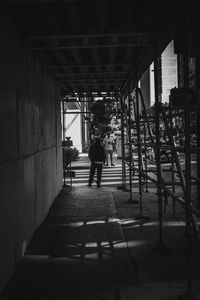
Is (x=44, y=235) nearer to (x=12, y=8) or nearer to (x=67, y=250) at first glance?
(x=67, y=250)

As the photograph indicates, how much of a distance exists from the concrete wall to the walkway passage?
295 millimetres

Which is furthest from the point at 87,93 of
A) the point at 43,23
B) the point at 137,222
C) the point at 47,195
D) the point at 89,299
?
the point at 89,299

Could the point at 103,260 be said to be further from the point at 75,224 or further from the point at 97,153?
the point at 97,153

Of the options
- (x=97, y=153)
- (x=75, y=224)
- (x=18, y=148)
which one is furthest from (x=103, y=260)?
(x=97, y=153)

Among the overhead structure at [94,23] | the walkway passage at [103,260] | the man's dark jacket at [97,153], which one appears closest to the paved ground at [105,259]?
the walkway passage at [103,260]

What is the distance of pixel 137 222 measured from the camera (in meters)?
9.27

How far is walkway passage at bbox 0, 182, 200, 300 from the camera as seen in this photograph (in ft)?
17.3

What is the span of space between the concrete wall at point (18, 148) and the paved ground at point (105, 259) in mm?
286

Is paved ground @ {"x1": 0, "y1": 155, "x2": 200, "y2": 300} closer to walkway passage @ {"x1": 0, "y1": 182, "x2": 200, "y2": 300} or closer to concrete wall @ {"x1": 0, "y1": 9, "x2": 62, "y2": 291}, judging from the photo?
walkway passage @ {"x1": 0, "y1": 182, "x2": 200, "y2": 300}

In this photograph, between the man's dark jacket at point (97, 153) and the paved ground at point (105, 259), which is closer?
the paved ground at point (105, 259)

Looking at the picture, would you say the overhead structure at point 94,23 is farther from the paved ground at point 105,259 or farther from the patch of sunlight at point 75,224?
the patch of sunlight at point 75,224

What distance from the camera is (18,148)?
253 inches

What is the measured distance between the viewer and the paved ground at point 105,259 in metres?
5.29

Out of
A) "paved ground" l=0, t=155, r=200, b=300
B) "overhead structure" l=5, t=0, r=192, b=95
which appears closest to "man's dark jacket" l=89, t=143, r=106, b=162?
"paved ground" l=0, t=155, r=200, b=300
